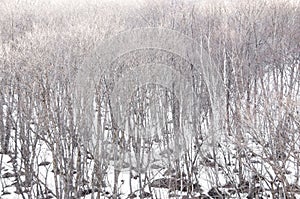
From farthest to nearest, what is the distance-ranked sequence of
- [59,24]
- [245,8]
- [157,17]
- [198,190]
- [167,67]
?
[157,17] → [59,24] → [245,8] → [167,67] → [198,190]

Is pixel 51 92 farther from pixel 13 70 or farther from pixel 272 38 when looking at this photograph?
pixel 272 38

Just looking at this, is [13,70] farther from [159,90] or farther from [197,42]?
[197,42]

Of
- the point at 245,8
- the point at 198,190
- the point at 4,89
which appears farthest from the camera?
the point at 245,8

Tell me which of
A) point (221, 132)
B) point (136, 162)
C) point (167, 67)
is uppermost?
point (167, 67)

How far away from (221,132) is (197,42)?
13.3ft

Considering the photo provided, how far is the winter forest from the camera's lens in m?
11.6

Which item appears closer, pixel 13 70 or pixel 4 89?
pixel 13 70

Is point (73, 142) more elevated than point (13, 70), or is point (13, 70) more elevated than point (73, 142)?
point (13, 70)

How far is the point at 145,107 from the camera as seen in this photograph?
42.4 feet

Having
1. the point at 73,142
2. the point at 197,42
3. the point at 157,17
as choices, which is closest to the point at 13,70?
the point at 73,142

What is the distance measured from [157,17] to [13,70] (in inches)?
329

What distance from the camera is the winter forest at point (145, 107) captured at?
11.6 meters

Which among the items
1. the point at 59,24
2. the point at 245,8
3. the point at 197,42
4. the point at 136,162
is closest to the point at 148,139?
the point at 136,162

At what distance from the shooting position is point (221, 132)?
13.1 meters
